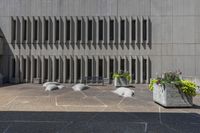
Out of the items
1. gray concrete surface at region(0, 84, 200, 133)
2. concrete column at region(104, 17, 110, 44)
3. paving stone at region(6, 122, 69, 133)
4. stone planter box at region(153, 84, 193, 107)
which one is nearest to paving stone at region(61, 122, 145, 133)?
gray concrete surface at region(0, 84, 200, 133)

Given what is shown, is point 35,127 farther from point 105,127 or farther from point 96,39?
point 96,39

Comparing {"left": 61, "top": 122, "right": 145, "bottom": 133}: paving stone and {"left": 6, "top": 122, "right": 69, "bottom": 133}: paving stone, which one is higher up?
{"left": 6, "top": 122, "right": 69, "bottom": 133}: paving stone

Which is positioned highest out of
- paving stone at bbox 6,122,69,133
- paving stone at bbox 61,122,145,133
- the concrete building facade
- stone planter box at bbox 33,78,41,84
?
the concrete building facade

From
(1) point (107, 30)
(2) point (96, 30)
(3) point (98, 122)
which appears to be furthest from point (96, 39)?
(3) point (98, 122)

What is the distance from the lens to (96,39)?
27516 mm

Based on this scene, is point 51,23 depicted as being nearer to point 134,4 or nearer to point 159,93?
point 134,4

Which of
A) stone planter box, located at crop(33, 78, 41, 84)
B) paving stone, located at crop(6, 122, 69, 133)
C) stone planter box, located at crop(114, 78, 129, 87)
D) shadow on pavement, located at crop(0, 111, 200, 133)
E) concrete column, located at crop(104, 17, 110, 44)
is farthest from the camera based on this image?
concrete column, located at crop(104, 17, 110, 44)

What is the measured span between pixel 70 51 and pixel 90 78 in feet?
12.6

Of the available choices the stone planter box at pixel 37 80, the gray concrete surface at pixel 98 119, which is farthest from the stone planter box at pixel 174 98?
the stone planter box at pixel 37 80

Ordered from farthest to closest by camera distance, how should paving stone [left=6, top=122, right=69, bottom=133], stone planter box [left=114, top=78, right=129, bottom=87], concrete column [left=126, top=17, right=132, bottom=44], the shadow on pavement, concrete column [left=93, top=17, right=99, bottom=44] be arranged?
concrete column [left=93, top=17, right=99, bottom=44], concrete column [left=126, top=17, right=132, bottom=44], stone planter box [left=114, top=78, right=129, bottom=87], the shadow on pavement, paving stone [left=6, top=122, right=69, bottom=133]

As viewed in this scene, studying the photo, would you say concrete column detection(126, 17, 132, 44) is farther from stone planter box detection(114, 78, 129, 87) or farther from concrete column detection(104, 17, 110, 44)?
stone planter box detection(114, 78, 129, 87)

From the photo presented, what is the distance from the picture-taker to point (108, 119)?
8492 millimetres

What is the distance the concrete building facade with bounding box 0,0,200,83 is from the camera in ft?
88.9

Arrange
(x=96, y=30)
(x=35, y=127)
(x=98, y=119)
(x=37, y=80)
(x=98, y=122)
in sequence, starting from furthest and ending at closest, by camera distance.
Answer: (x=96, y=30)
(x=37, y=80)
(x=98, y=119)
(x=98, y=122)
(x=35, y=127)
